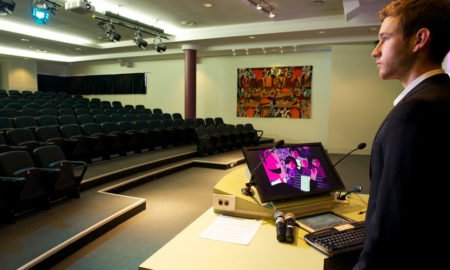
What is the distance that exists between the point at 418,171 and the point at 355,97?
868 cm

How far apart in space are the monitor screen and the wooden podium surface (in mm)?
221

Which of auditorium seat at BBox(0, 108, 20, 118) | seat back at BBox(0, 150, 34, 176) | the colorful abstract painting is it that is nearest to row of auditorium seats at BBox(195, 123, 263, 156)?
the colorful abstract painting

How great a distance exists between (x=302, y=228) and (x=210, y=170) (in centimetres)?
506

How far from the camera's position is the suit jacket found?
0.81m

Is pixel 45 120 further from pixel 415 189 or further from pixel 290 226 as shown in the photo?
pixel 415 189

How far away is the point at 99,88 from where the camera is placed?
14.3 metres

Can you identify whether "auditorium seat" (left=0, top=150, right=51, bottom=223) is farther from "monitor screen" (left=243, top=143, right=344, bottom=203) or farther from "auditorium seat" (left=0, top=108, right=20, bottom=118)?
"auditorium seat" (left=0, top=108, right=20, bottom=118)

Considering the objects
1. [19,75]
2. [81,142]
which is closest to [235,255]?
[81,142]

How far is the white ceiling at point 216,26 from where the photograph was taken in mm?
6824

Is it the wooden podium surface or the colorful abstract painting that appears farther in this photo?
the colorful abstract painting

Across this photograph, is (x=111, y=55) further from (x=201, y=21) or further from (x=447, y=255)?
(x=447, y=255)

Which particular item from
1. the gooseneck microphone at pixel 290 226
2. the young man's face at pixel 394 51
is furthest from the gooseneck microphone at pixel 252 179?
the young man's face at pixel 394 51

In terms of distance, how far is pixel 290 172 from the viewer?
5.96 feet

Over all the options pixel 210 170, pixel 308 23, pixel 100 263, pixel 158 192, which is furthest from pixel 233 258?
pixel 308 23
